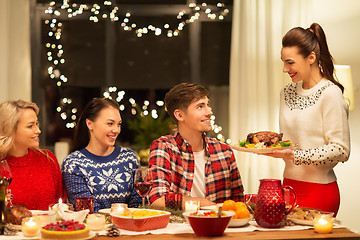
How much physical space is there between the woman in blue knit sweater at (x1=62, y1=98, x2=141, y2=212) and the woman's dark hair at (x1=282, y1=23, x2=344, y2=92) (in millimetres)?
1121

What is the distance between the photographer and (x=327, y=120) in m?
2.72

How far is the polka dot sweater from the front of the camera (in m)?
2.70

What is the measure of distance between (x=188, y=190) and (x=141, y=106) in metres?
3.00

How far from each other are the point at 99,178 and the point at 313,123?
123 centimetres

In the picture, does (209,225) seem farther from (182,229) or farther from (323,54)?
(323,54)

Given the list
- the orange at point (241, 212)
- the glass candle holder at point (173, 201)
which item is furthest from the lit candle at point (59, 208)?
the orange at point (241, 212)

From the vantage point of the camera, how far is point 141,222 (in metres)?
2.05

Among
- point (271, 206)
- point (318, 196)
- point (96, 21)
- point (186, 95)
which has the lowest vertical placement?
point (318, 196)

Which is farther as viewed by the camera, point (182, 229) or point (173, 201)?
point (173, 201)

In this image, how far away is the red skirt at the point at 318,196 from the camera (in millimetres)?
2789

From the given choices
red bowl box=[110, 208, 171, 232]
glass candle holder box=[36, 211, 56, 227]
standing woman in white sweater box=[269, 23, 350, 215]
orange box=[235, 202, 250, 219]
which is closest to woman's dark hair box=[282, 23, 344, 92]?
standing woman in white sweater box=[269, 23, 350, 215]

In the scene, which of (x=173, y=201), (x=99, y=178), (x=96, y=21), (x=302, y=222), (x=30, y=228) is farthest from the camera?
(x=96, y=21)

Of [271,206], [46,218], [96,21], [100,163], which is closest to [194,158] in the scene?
[100,163]

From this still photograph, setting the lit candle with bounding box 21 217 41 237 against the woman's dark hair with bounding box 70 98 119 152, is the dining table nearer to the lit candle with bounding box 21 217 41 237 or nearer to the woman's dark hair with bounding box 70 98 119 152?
the lit candle with bounding box 21 217 41 237
